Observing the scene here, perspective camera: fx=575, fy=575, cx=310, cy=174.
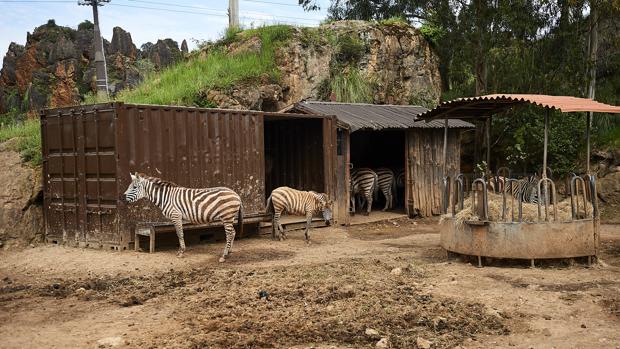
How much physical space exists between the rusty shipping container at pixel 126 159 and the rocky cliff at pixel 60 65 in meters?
23.0

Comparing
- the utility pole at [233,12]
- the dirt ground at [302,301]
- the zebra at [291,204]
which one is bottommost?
the dirt ground at [302,301]

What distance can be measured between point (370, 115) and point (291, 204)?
498 cm

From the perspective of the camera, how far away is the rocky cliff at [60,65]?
3575 cm

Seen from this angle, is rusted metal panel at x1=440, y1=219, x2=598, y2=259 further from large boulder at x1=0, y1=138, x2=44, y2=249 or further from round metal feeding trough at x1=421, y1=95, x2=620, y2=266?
large boulder at x1=0, y1=138, x2=44, y2=249

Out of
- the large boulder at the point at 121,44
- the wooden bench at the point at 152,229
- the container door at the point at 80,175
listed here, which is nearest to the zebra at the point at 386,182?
the wooden bench at the point at 152,229

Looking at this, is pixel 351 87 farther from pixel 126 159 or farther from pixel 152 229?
pixel 152 229

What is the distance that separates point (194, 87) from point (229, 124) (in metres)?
4.59

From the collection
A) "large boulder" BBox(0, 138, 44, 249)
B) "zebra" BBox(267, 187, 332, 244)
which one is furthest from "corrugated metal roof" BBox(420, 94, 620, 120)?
"large boulder" BBox(0, 138, 44, 249)

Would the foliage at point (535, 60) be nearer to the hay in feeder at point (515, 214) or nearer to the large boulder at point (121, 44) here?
the hay in feeder at point (515, 214)

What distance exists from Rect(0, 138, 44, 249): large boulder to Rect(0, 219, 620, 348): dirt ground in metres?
1.35

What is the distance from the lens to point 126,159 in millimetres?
11188

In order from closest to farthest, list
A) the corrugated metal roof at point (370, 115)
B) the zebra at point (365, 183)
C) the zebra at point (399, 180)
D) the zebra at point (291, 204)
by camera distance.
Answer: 1. the zebra at point (291, 204)
2. the corrugated metal roof at point (370, 115)
3. the zebra at point (365, 183)
4. the zebra at point (399, 180)

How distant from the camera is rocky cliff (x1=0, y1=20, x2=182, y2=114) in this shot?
35.8 meters

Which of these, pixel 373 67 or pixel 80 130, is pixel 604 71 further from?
pixel 80 130
